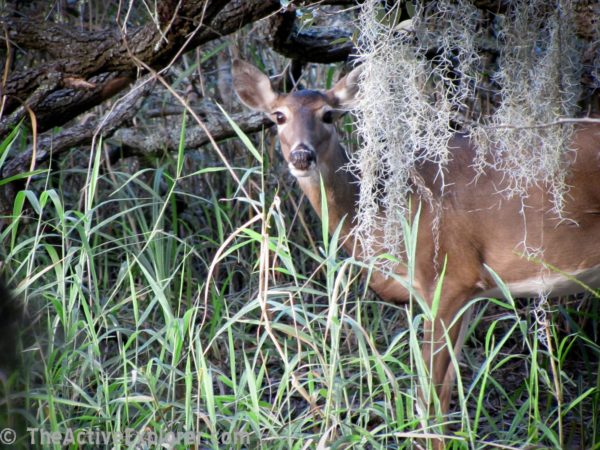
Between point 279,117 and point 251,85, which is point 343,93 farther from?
point 251,85

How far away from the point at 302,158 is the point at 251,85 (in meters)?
0.84

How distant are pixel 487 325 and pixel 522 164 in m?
1.73

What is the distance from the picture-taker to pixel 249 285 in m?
5.04

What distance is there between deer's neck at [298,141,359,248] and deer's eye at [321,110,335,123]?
0.12 metres

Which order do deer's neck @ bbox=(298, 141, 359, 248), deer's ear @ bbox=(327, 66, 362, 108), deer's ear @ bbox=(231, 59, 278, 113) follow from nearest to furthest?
deer's neck @ bbox=(298, 141, 359, 248), deer's ear @ bbox=(327, 66, 362, 108), deer's ear @ bbox=(231, 59, 278, 113)

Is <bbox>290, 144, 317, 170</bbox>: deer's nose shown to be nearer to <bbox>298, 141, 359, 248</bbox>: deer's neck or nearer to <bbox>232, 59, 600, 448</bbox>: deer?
<bbox>232, 59, 600, 448</bbox>: deer

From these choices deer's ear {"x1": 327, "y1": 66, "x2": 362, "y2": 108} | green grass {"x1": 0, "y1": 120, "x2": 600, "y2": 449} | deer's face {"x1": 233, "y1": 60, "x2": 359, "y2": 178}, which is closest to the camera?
green grass {"x1": 0, "y1": 120, "x2": 600, "y2": 449}

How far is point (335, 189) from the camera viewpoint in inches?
184

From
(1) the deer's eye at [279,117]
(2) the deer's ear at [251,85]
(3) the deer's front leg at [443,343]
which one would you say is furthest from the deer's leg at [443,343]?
(2) the deer's ear at [251,85]

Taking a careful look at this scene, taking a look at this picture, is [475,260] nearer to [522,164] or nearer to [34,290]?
[522,164]

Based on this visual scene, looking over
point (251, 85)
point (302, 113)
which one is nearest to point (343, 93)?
point (302, 113)

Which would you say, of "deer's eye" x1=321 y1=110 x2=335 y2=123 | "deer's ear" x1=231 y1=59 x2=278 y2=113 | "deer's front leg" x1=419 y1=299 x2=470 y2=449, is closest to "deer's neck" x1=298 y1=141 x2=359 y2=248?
"deer's eye" x1=321 y1=110 x2=335 y2=123

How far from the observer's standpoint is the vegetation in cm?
313

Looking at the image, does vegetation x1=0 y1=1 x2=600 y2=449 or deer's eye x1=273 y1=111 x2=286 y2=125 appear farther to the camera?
deer's eye x1=273 y1=111 x2=286 y2=125
